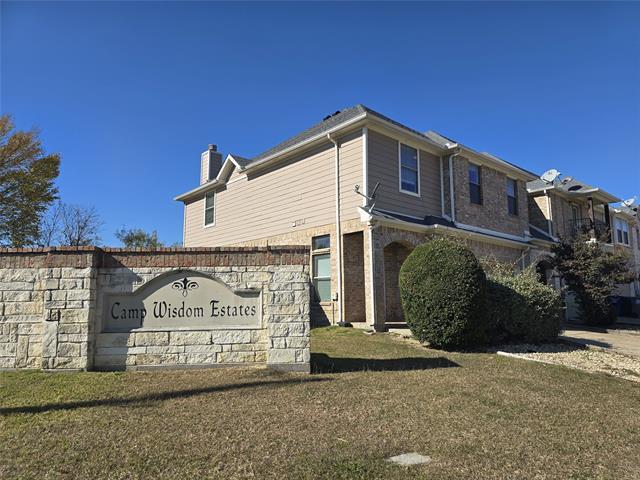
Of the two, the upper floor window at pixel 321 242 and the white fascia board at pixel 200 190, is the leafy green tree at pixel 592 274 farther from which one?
the white fascia board at pixel 200 190

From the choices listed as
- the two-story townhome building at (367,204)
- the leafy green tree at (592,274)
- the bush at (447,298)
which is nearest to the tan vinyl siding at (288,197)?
the two-story townhome building at (367,204)

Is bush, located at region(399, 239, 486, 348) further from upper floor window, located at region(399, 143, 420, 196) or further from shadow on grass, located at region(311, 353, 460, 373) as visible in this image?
upper floor window, located at region(399, 143, 420, 196)

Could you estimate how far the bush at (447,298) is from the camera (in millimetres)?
8859

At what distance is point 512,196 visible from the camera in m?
18.2

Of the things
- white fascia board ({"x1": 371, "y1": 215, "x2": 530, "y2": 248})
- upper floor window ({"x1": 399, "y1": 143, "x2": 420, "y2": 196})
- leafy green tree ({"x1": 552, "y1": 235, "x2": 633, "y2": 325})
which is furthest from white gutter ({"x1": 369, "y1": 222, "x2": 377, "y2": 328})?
leafy green tree ({"x1": 552, "y1": 235, "x2": 633, "y2": 325})

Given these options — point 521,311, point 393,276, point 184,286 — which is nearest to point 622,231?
point 393,276

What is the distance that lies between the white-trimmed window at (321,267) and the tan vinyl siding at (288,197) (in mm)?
594

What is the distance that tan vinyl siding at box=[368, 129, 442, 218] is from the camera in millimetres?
12977

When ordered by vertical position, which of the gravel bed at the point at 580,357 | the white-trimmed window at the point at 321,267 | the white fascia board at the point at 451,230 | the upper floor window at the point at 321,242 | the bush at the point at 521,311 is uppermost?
the white fascia board at the point at 451,230

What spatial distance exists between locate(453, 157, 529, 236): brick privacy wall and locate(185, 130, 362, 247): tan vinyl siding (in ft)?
13.8

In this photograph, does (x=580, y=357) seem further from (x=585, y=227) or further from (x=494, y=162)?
(x=585, y=227)

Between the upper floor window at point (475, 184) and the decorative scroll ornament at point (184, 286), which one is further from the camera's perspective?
the upper floor window at point (475, 184)

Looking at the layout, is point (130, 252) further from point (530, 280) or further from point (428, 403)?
point (530, 280)

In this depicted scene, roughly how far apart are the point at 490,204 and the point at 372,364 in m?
11.2
